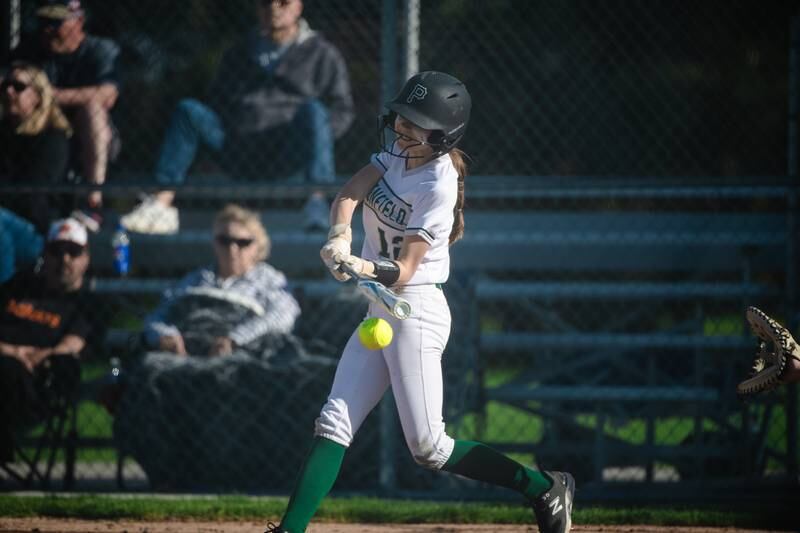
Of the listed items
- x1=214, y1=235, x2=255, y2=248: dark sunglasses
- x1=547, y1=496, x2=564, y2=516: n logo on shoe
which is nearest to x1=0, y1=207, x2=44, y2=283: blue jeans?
x1=214, y1=235, x2=255, y2=248: dark sunglasses

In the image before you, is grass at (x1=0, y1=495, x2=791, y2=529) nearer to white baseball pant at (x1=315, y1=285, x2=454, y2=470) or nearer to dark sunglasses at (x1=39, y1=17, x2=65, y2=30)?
white baseball pant at (x1=315, y1=285, x2=454, y2=470)

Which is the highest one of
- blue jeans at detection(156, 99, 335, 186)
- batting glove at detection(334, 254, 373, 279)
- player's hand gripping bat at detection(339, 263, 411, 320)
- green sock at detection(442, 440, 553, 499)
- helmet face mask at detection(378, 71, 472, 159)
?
blue jeans at detection(156, 99, 335, 186)

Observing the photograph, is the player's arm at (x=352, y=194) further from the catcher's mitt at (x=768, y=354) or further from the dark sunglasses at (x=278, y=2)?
the dark sunglasses at (x=278, y=2)

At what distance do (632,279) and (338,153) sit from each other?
7.64 feet

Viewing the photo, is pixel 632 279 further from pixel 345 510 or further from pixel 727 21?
pixel 345 510

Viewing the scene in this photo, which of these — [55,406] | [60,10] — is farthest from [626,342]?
[60,10]

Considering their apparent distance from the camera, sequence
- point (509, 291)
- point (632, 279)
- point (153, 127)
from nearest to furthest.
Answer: point (509, 291) < point (632, 279) < point (153, 127)

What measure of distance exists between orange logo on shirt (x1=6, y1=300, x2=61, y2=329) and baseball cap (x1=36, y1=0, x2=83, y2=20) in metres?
1.63

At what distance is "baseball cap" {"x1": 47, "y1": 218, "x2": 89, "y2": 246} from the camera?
5.81m

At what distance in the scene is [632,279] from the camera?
802cm

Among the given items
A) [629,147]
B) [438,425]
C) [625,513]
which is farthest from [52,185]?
[629,147]

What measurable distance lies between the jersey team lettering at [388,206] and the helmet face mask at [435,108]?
5.4 inches

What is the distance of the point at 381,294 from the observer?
3.62 m

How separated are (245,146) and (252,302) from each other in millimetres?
1004
